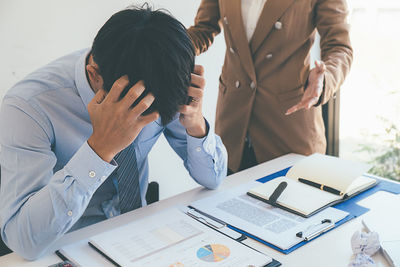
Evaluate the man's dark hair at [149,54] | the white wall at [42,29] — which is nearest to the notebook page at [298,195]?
the man's dark hair at [149,54]

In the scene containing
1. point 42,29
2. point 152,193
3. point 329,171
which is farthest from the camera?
point 42,29

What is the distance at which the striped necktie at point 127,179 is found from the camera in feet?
3.82

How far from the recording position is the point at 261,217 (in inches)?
43.3

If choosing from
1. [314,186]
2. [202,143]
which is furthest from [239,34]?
[314,186]

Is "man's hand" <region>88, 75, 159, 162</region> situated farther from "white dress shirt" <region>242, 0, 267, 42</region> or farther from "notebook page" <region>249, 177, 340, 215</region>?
"white dress shirt" <region>242, 0, 267, 42</region>

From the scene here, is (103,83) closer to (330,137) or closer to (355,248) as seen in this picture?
(355,248)

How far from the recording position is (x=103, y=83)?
3.09 ft

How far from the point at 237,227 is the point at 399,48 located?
208cm

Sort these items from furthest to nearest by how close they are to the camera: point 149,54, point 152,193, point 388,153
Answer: point 388,153
point 152,193
point 149,54

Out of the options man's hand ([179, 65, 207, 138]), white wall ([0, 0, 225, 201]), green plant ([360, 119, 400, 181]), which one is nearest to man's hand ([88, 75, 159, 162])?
man's hand ([179, 65, 207, 138])

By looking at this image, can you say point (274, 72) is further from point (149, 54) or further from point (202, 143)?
point (149, 54)

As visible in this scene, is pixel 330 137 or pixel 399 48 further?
pixel 330 137

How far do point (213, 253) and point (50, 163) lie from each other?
0.47 m

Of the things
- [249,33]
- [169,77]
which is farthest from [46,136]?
[249,33]
